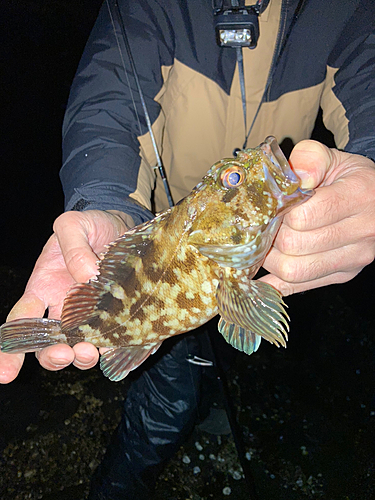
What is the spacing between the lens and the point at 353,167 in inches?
69.4

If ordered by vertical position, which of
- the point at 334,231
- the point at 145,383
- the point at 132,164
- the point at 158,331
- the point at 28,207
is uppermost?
the point at 132,164

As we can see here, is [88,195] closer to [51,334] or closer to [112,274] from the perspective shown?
[112,274]

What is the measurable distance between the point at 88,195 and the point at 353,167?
1.95 metres

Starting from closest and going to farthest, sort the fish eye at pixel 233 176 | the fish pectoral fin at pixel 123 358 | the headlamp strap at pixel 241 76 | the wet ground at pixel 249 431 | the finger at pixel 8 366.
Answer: the fish eye at pixel 233 176
the finger at pixel 8 366
the fish pectoral fin at pixel 123 358
the headlamp strap at pixel 241 76
the wet ground at pixel 249 431

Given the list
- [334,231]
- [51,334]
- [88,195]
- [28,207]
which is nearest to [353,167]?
[334,231]

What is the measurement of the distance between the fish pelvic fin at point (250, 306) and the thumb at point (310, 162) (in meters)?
0.72

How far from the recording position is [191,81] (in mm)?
2912

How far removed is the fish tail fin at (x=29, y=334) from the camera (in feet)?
6.94

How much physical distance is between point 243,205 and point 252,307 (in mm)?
650

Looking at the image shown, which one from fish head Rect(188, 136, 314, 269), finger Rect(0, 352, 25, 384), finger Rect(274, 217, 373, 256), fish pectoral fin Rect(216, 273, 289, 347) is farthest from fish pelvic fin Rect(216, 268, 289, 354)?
finger Rect(0, 352, 25, 384)

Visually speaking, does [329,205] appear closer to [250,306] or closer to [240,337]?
[250,306]

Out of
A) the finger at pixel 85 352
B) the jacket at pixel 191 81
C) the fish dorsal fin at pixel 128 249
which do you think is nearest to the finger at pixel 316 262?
the fish dorsal fin at pixel 128 249

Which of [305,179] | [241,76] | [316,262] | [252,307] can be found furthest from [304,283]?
[241,76]

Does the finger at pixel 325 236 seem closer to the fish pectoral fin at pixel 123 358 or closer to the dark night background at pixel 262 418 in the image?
the fish pectoral fin at pixel 123 358
